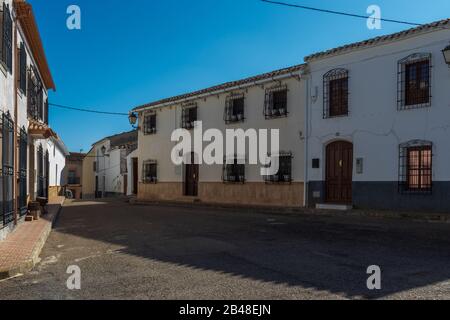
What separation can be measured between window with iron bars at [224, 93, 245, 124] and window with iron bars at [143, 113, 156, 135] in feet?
22.1

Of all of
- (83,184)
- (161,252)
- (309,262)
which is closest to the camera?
(309,262)

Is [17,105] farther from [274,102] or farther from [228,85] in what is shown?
[228,85]

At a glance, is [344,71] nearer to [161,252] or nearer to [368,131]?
[368,131]

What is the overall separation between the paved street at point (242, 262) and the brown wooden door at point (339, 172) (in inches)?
184

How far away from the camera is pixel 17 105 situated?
1059 cm

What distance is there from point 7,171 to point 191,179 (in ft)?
47.1

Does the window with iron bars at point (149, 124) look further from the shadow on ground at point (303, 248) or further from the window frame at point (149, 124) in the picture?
the shadow on ground at point (303, 248)

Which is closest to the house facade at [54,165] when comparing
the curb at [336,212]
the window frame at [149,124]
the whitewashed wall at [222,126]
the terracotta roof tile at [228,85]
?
the window frame at [149,124]

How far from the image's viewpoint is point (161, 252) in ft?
25.3

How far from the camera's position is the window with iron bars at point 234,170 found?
1988 centimetres

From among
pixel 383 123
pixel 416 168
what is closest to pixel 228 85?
pixel 383 123

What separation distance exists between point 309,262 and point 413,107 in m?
9.35
